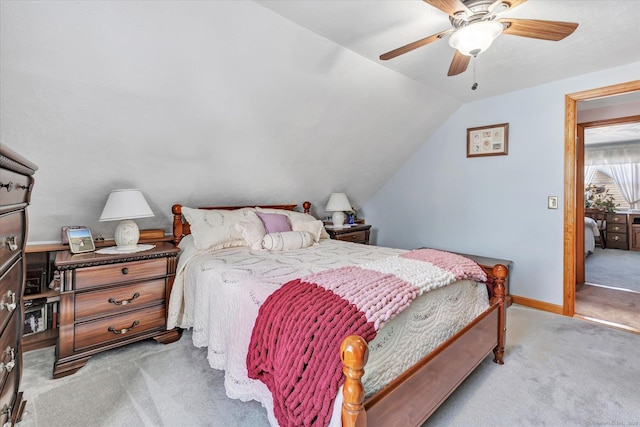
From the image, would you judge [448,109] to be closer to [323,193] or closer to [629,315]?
[323,193]

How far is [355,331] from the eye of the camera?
43.0 inches

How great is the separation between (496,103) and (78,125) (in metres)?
3.86

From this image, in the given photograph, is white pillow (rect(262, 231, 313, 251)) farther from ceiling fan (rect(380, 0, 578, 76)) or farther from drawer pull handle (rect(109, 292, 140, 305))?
ceiling fan (rect(380, 0, 578, 76))

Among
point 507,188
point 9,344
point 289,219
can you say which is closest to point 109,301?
point 9,344

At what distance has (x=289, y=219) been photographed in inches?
120

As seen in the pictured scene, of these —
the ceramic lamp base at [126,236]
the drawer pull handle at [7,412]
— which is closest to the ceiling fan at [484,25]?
the drawer pull handle at [7,412]

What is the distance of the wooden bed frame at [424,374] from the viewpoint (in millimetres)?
935

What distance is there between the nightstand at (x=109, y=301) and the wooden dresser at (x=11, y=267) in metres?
0.77

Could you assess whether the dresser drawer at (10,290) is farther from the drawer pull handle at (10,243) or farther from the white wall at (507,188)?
the white wall at (507,188)

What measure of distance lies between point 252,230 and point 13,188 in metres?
1.72

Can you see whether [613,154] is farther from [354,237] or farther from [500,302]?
[500,302]

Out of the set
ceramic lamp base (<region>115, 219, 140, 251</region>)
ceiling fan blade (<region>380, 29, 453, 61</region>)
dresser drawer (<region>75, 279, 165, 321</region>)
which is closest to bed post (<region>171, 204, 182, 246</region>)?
ceramic lamp base (<region>115, 219, 140, 251</region>)

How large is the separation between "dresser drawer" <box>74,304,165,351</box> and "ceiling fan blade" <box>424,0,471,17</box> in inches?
103

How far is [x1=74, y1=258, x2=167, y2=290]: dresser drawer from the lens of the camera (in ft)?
6.52
